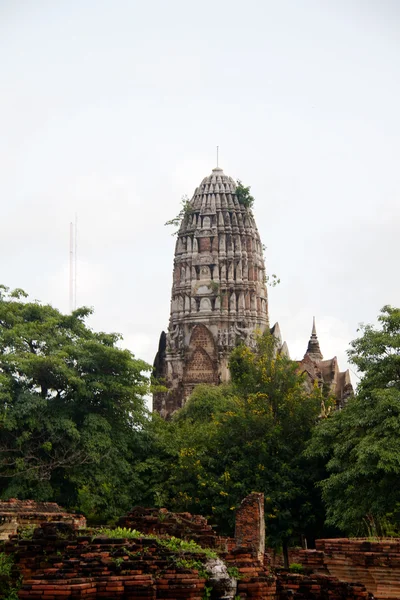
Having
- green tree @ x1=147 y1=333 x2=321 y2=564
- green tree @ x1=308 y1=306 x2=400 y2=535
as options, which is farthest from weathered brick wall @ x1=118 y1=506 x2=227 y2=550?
green tree @ x1=147 y1=333 x2=321 y2=564

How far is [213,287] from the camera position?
2763 inches

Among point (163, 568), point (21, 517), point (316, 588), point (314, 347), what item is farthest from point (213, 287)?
point (163, 568)

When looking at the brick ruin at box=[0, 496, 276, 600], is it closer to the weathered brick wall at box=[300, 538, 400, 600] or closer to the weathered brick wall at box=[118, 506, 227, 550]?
the weathered brick wall at box=[118, 506, 227, 550]

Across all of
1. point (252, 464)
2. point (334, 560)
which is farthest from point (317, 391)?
point (334, 560)

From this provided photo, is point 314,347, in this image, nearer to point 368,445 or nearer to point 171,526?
point 368,445

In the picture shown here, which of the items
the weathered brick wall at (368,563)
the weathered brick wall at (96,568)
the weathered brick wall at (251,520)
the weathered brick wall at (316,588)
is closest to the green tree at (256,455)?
the weathered brick wall at (251,520)

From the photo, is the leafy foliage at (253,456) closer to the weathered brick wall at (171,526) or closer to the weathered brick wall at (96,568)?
the weathered brick wall at (171,526)

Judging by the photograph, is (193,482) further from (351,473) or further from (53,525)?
(53,525)

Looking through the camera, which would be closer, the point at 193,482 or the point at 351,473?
the point at 351,473

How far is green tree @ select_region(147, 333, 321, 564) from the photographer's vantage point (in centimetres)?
3016

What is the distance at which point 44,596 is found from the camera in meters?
11.6

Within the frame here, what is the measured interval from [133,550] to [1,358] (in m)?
21.4

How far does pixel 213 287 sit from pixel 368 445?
144ft

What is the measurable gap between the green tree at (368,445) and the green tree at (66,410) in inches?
248
